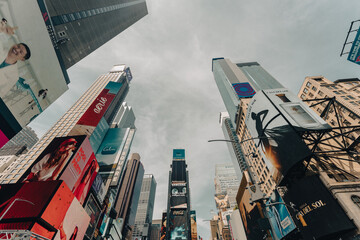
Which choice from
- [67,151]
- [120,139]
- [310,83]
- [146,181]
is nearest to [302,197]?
[67,151]

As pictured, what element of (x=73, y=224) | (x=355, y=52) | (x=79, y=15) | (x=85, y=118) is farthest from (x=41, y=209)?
(x=79, y=15)

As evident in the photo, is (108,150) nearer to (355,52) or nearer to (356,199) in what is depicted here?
(356,199)

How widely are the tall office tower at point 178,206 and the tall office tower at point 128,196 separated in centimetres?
3829

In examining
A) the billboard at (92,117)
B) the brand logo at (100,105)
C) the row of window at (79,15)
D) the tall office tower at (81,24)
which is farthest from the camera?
the tall office tower at (81,24)

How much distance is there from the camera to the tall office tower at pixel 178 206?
5881 cm

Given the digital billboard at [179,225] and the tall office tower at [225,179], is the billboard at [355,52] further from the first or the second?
the tall office tower at [225,179]

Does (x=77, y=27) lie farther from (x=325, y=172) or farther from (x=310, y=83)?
(x=310, y=83)

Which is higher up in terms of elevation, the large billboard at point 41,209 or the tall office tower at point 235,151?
the tall office tower at point 235,151

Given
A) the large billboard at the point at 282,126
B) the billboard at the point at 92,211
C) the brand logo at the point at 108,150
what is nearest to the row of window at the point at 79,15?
the brand logo at the point at 108,150

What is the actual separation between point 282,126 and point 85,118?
3298 cm

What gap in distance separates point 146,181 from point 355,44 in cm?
18221

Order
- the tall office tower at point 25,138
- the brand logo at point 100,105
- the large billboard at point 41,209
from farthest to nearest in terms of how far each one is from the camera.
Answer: the tall office tower at point 25,138
the brand logo at point 100,105
the large billboard at point 41,209

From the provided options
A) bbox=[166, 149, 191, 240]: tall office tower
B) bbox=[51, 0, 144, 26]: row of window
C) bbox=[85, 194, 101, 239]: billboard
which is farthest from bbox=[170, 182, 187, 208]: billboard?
bbox=[51, 0, 144, 26]: row of window

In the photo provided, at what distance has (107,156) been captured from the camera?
144ft
